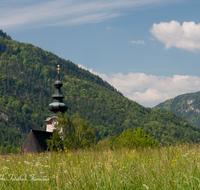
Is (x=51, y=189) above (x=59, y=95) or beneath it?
beneath

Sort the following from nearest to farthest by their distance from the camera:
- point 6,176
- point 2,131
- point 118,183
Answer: point 118,183, point 6,176, point 2,131

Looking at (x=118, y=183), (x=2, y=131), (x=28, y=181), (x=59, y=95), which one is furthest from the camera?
(x=2, y=131)

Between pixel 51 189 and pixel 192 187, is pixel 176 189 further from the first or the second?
pixel 51 189

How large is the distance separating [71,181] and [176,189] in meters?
2.27

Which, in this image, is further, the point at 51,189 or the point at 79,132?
the point at 79,132

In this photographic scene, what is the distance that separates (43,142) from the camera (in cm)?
3378

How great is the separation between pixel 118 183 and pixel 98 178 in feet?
1.89

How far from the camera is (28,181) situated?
263 inches

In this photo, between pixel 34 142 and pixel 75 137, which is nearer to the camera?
pixel 75 137

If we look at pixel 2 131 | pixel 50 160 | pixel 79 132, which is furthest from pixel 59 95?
pixel 2 131

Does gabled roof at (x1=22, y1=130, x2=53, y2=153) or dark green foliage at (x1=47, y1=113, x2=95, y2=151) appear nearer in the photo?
dark green foliage at (x1=47, y1=113, x2=95, y2=151)

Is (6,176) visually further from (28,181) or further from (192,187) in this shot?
(192,187)

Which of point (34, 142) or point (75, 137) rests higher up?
point (75, 137)

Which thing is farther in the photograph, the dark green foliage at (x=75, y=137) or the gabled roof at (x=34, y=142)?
the gabled roof at (x=34, y=142)
